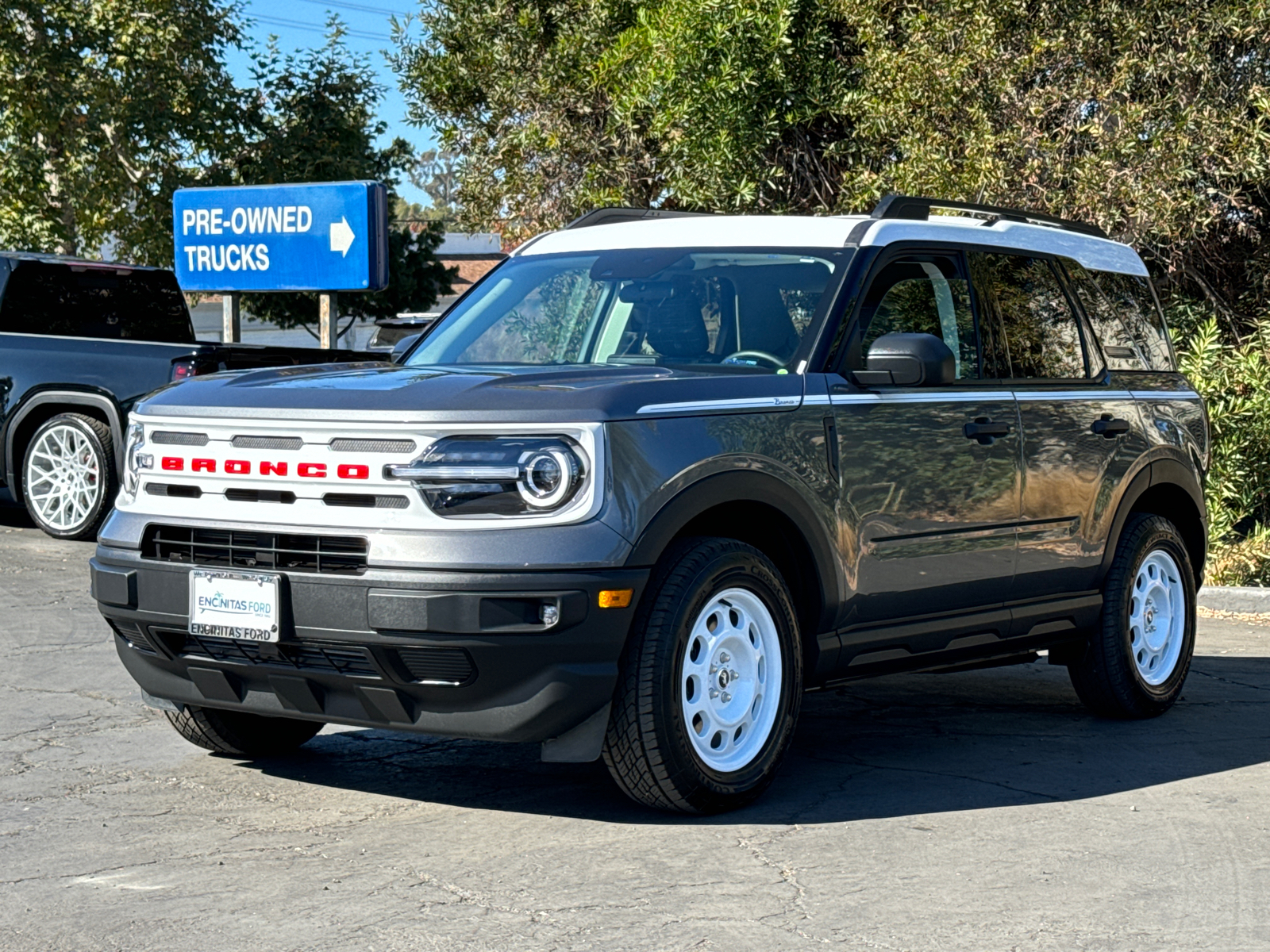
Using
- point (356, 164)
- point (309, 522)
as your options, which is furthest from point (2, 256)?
point (356, 164)

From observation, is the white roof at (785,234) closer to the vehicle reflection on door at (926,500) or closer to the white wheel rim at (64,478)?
the vehicle reflection on door at (926,500)

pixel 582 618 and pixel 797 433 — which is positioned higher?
pixel 797 433

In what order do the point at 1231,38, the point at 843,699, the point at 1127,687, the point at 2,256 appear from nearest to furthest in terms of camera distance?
the point at 1127,687 → the point at 843,699 → the point at 1231,38 → the point at 2,256

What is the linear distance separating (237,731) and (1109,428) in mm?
3578

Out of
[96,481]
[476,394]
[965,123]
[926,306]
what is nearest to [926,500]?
[926,306]

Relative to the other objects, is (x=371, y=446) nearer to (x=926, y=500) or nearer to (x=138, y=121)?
(x=926, y=500)

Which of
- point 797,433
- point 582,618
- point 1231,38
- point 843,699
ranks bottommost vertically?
point 843,699

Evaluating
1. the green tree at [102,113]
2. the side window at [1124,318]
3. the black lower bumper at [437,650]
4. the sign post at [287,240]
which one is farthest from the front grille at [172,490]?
the green tree at [102,113]

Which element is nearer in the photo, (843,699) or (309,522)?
(309,522)

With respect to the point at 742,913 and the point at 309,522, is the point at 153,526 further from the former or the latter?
the point at 742,913

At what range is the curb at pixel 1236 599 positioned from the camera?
10.6 metres

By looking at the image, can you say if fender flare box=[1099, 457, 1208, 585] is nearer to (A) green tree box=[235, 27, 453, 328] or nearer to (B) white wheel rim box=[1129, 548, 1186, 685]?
(B) white wheel rim box=[1129, 548, 1186, 685]

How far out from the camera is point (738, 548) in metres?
5.35

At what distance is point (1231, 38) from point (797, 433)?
24.7 ft
